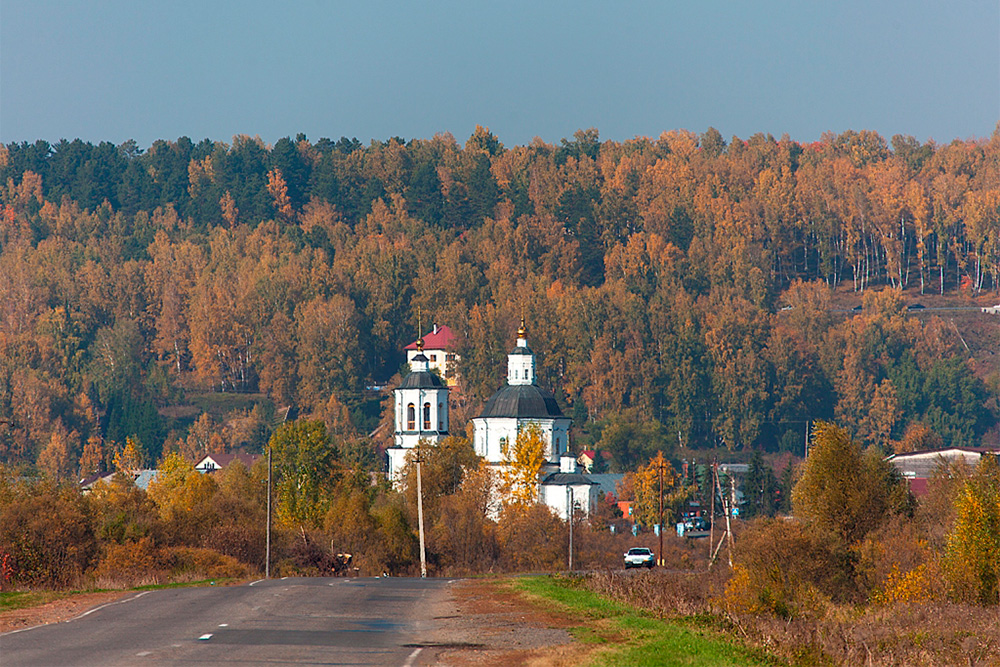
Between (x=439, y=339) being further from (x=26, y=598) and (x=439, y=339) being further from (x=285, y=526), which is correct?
(x=26, y=598)

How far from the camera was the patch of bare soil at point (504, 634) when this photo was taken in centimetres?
2345

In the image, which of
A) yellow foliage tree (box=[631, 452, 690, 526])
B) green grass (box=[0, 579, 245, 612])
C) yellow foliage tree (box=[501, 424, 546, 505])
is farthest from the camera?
yellow foliage tree (box=[631, 452, 690, 526])

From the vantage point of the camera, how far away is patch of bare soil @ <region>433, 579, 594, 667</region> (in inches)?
923

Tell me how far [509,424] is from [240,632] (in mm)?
84446

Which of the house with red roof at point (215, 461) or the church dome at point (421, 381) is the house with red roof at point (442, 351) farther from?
the church dome at point (421, 381)

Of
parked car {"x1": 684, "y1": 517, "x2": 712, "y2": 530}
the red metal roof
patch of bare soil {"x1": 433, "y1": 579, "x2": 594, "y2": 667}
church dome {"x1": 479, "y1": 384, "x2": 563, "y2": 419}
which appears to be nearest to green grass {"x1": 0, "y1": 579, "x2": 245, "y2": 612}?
patch of bare soil {"x1": 433, "y1": 579, "x2": 594, "y2": 667}

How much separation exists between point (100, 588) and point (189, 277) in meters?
157

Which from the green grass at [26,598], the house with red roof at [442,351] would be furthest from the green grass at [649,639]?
the house with red roof at [442,351]

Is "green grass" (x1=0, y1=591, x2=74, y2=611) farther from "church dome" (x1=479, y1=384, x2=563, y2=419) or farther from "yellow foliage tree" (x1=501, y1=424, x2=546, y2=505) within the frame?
"church dome" (x1=479, y1=384, x2=563, y2=419)

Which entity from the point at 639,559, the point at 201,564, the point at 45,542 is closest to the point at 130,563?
the point at 45,542

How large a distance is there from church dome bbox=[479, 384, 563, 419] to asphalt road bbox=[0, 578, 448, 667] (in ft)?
240

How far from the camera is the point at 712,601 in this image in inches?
1292

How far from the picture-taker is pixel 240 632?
1032 inches

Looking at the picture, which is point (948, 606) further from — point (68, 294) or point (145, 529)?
point (68, 294)
